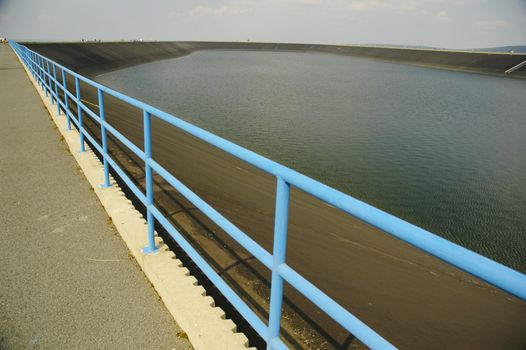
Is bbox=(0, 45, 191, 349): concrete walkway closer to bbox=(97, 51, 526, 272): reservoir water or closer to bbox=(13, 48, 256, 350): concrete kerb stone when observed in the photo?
bbox=(13, 48, 256, 350): concrete kerb stone

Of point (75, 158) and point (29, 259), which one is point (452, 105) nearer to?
point (75, 158)

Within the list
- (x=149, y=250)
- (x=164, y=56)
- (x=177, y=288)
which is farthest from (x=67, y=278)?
(x=164, y=56)

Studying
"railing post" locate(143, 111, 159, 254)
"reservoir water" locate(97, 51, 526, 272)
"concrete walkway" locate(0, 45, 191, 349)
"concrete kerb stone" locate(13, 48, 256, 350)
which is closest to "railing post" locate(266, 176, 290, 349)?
"concrete kerb stone" locate(13, 48, 256, 350)

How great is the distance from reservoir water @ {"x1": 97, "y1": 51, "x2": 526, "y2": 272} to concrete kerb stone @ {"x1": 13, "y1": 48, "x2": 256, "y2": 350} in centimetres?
629

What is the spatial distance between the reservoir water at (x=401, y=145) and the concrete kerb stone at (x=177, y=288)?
629 cm

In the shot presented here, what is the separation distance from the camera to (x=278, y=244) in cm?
162

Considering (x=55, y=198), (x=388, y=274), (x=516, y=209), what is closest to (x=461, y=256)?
(x=388, y=274)

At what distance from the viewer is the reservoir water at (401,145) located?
8.45m

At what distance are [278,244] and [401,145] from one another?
13.6 m

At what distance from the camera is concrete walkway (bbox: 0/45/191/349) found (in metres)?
2.38

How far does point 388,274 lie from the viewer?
474 centimetres

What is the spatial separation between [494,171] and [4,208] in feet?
42.8

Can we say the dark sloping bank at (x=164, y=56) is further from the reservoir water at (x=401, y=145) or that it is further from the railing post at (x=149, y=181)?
the railing post at (x=149, y=181)

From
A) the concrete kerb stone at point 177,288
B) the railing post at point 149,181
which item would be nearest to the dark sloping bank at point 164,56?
the concrete kerb stone at point 177,288
